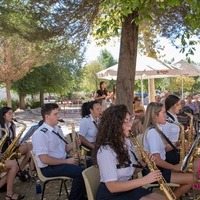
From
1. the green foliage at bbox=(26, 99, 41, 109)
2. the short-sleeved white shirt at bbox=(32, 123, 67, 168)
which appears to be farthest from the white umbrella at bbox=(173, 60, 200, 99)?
the green foliage at bbox=(26, 99, 41, 109)

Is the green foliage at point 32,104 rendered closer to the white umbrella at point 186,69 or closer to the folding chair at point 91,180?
the white umbrella at point 186,69

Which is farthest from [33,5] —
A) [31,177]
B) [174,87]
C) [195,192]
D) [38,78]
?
[174,87]

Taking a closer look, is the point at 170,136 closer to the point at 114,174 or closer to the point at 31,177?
the point at 114,174

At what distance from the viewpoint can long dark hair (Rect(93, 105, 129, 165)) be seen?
2906 millimetres

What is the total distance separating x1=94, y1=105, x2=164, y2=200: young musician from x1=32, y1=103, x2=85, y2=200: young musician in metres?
1.22

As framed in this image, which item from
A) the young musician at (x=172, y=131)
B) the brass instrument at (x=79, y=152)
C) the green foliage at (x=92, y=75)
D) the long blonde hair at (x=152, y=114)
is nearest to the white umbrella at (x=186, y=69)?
the young musician at (x=172, y=131)

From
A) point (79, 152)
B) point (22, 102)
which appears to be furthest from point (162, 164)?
point (22, 102)

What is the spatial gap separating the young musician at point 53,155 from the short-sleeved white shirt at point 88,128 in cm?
100

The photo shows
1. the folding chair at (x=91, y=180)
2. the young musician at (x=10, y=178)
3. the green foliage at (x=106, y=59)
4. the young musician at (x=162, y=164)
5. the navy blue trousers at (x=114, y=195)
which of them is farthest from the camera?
the green foliage at (x=106, y=59)

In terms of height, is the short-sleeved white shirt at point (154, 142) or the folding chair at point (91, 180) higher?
the short-sleeved white shirt at point (154, 142)

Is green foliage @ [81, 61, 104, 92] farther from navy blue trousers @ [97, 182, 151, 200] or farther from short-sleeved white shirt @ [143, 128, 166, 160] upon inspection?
navy blue trousers @ [97, 182, 151, 200]

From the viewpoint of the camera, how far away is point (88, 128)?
18.6ft

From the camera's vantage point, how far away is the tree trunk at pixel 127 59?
721 cm

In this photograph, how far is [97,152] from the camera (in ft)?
9.62
